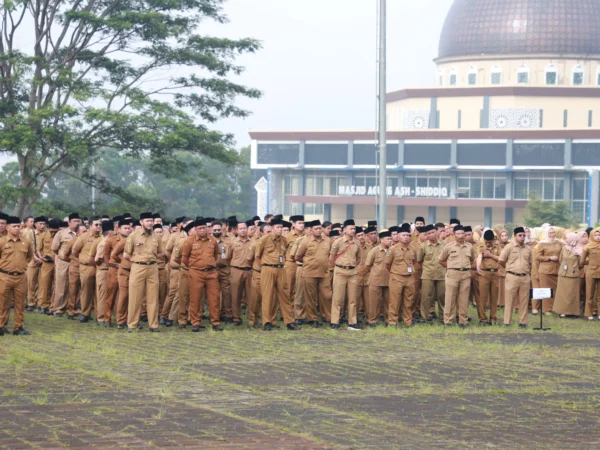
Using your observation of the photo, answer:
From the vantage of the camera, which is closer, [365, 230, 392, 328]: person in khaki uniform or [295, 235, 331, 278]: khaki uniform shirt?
[365, 230, 392, 328]: person in khaki uniform

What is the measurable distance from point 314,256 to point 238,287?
50.9 inches

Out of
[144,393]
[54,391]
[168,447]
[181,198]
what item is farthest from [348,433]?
[181,198]

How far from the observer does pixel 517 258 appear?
701 inches

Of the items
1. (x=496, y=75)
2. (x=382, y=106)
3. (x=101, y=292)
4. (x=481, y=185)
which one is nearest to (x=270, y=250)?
(x=101, y=292)

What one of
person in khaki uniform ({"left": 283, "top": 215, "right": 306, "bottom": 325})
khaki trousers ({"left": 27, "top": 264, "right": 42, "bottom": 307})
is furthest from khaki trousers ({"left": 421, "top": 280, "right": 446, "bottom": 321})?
khaki trousers ({"left": 27, "top": 264, "right": 42, "bottom": 307})

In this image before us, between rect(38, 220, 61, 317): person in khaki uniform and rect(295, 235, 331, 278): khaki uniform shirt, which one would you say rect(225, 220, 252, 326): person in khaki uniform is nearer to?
rect(295, 235, 331, 278): khaki uniform shirt

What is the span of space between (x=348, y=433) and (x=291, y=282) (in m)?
9.45

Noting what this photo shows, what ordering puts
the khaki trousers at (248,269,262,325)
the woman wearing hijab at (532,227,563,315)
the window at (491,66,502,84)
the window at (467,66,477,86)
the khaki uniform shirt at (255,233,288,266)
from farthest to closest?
1. the window at (467,66,477,86)
2. the window at (491,66,502,84)
3. the woman wearing hijab at (532,227,563,315)
4. the khaki trousers at (248,269,262,325)
5. the khaki uniform shirt at (255,233,288,266)

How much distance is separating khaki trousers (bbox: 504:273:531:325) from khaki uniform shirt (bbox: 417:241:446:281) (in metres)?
1.22

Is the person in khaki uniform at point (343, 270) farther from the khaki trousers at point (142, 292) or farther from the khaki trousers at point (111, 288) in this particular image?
the khaki trousers at point (111, 288)

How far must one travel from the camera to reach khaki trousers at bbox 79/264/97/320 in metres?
18.4

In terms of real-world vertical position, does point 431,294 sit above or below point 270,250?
below

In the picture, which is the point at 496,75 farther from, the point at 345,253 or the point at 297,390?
the point at 297,390

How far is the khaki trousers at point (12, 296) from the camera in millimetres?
15453
